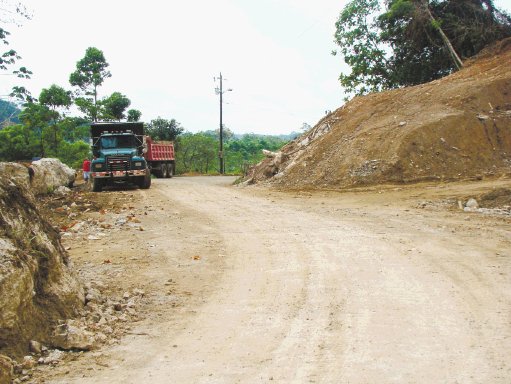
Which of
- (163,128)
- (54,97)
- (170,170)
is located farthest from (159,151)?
(163,128)

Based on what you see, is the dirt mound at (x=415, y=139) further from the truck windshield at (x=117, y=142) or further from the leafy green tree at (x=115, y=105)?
the leafy green tree at (x=115, y=105)

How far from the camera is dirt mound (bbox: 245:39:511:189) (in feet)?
63.2

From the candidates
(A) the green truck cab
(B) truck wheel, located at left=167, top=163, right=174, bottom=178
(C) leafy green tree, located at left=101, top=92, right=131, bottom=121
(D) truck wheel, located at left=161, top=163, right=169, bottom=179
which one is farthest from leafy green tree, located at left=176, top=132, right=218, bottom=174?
(A) the green truck cab

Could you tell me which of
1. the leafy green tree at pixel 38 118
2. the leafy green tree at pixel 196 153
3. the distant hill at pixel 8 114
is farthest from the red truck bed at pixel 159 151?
the leafy green tree at pixel 196 153

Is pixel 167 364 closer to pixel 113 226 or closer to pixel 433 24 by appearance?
pixel 113 226

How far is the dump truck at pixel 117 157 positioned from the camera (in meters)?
21.7

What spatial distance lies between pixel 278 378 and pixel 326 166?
17.9 meters

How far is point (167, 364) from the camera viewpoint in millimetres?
4379

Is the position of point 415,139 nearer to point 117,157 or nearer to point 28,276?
point 117,157

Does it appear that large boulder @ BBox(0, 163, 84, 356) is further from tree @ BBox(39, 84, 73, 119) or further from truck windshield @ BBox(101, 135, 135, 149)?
tree @ BBox(39, 84, 73, 119)

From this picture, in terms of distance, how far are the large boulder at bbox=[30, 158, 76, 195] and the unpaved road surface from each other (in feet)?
29.6

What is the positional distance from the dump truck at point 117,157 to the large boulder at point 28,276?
16.1 metres

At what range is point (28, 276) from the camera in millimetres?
4863

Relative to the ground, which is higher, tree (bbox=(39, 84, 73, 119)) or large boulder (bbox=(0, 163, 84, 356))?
tree (bbox=(39, 84, 73, 119))
